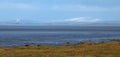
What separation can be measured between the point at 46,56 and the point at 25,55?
7.37 feet

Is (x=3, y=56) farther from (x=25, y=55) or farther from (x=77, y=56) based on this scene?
(x=77, y=56)

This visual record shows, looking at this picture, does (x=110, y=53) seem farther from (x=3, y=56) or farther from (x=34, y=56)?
(x=3, y=56)

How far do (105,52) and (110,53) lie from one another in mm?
978

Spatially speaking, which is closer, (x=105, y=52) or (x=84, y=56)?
(x=84, y=56)

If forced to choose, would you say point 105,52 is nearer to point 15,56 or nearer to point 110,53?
point 110,53

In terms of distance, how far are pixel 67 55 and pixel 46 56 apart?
2085 mm

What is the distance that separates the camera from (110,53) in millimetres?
39406

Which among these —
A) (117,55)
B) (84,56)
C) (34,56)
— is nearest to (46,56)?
(34,56)

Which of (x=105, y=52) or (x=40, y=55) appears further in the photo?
(x=105, y=52)

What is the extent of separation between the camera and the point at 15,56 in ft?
122

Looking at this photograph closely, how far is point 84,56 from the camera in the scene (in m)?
36.3

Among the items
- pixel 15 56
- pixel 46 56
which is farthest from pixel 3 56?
pixel 46 56

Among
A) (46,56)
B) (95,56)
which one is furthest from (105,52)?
(46,56)

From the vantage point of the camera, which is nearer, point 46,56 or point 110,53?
point 46,56
